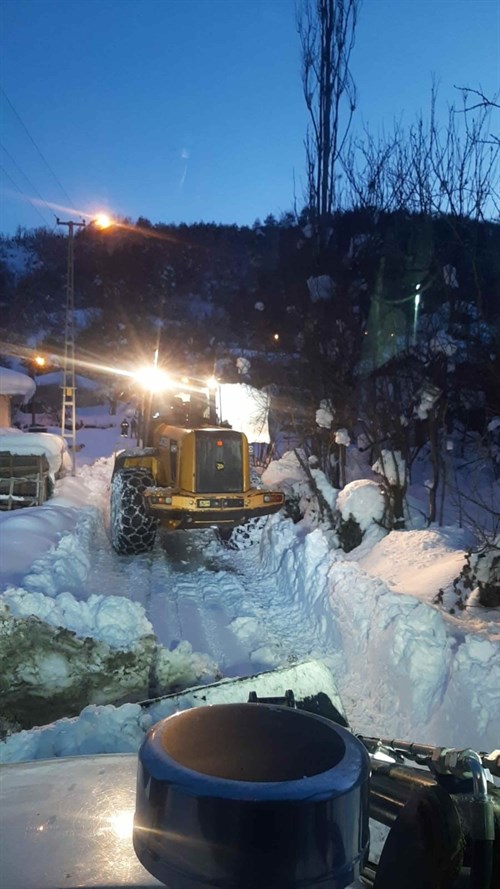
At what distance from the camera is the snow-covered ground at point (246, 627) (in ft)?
15.9

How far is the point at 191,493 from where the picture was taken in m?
9.89

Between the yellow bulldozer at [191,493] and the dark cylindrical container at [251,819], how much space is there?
27.3ft

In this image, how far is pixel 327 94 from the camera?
1436 centimetres

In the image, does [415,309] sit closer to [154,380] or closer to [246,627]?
[154,380]

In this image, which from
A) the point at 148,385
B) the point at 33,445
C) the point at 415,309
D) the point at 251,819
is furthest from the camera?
the point at 33,445

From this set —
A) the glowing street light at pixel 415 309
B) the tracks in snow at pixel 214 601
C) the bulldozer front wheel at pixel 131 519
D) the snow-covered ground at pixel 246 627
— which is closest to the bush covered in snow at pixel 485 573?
the snow-covered ground at pixel 246 627

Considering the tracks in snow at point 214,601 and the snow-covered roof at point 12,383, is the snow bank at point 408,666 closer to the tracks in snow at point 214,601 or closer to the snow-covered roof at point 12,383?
the tracks in snow at point 214,601

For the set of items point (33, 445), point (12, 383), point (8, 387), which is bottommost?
point (33, 445)

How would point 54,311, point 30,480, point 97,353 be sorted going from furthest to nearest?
point 54,311 → point 97,353 → point 30,480

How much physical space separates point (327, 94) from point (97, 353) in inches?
1486

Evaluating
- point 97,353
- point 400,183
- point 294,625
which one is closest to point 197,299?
point 97,353

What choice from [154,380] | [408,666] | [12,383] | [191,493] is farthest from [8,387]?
[408,666]

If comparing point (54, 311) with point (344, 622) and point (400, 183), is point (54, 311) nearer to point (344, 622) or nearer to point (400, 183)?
point (400, 183)

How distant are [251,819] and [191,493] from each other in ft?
28.8
